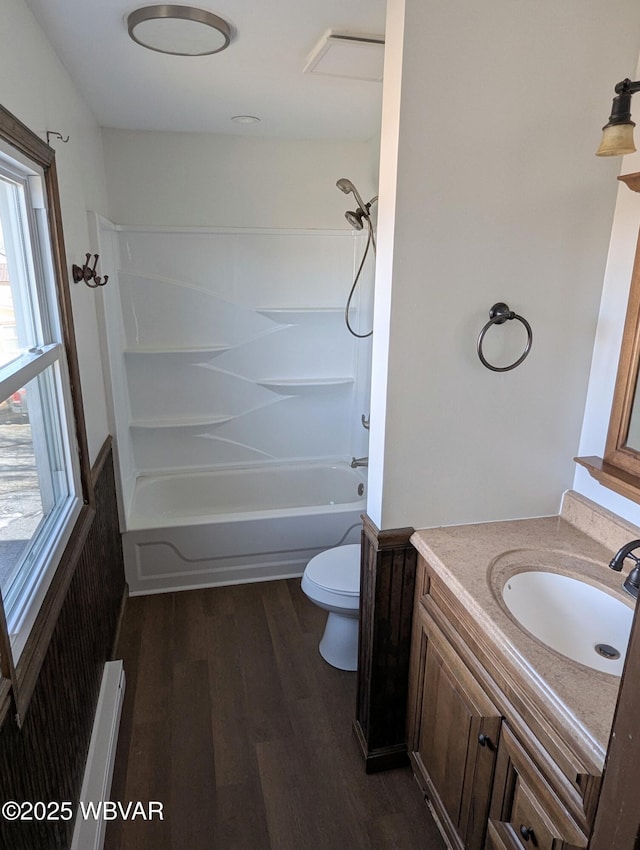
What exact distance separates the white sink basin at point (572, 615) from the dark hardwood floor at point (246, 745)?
833 mm

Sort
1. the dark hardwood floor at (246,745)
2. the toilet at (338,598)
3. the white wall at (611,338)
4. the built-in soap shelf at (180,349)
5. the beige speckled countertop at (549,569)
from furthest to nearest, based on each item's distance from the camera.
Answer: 1. the built-in soap shelf at (180,349)
2. the toilet at (338,598)
3. the dark hardwood floor at (246,745)
4. the white wall at (611,338)
5. the beige speckled countertop at (549,569)

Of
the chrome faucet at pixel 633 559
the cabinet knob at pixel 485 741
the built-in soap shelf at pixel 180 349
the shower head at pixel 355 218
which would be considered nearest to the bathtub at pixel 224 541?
the built-in soap shelf at pixel 180 349

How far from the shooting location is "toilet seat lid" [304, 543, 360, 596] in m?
2.35

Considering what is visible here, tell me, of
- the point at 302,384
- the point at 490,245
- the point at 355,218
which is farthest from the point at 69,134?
the point at 302,384

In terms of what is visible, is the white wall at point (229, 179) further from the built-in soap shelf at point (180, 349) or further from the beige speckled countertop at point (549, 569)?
the beige speckled countertop at point (549, 569)

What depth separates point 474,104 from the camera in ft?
4.84

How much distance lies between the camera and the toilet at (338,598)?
2.33 metres

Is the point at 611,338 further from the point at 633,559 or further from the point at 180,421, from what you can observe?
the point at 180,421

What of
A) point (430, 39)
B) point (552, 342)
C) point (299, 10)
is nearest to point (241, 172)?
point (299, 10)

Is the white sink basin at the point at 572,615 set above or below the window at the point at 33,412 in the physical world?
below

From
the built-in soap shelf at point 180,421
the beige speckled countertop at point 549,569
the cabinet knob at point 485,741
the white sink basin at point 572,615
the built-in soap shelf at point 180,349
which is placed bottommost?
the cabinet knob at point 485,741

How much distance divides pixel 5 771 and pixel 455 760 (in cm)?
112

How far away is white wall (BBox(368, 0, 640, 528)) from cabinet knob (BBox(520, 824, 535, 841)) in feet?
2.66

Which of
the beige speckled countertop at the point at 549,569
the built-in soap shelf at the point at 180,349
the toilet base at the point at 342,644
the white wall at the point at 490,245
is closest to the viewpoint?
the beige speckled countertop at the point at 549,569
